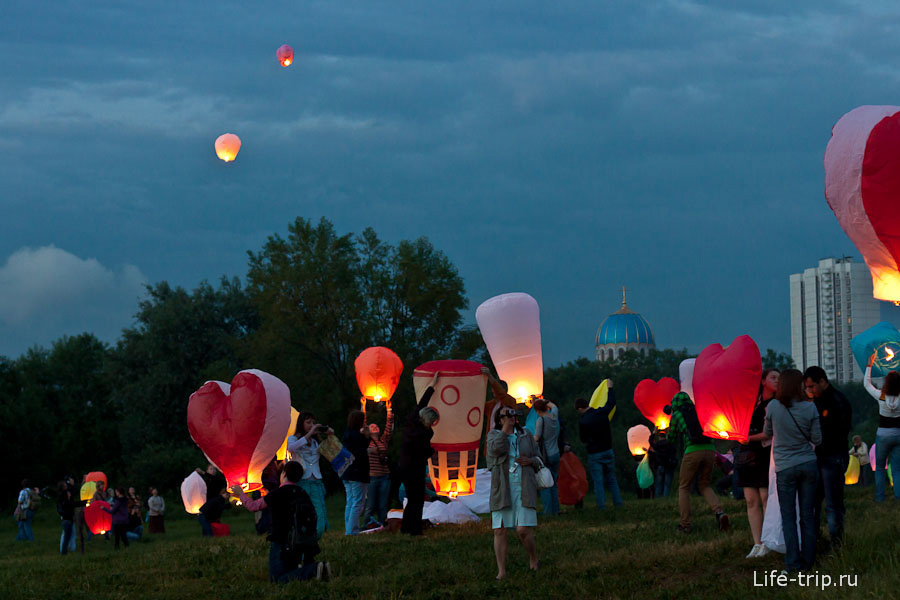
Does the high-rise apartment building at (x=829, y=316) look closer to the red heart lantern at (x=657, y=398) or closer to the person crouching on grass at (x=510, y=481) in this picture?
the red heart lantern at (x=657, y=398)

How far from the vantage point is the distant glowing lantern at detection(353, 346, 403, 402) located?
18531 millimetres

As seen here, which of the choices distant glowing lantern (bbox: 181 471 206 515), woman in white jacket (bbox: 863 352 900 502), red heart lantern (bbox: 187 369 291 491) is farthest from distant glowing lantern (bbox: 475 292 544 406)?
distant glowing lantern (bbox: 181 471 206 515)

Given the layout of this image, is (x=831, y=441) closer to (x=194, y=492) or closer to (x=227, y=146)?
(x=194, y=492)

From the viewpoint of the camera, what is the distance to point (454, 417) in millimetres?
15578

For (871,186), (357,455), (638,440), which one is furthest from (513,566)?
(638,440)

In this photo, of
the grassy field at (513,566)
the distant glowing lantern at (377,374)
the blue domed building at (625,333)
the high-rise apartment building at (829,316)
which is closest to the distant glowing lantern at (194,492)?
the distant glowing lantern at (377,374)

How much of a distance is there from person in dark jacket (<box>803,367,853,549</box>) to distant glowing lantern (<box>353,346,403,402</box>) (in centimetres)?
1036

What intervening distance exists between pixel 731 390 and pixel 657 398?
13.8 m

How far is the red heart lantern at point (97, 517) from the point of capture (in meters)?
20.6

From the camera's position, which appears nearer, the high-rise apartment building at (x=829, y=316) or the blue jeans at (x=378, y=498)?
the blue jeans at (x=378, y=498)

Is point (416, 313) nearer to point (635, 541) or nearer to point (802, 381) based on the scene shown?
point (635, 541)

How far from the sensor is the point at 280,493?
1002 centimetres

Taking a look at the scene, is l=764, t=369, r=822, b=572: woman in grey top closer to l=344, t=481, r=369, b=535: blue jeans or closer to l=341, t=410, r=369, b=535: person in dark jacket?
l=341, t=410, r=369, b=535: person in dark jacket

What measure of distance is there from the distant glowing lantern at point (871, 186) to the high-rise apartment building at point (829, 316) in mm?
140503
